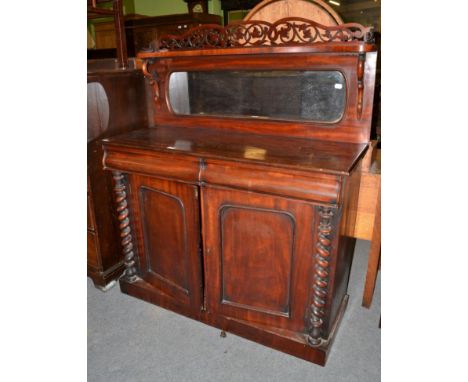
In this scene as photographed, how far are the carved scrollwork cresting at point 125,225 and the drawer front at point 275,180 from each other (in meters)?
0.57

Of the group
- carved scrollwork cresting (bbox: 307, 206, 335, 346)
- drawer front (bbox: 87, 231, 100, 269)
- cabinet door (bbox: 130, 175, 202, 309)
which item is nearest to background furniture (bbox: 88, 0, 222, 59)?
drawer front (bbox: 87, 231, 100, 269)

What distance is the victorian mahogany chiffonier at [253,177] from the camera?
1.43 m

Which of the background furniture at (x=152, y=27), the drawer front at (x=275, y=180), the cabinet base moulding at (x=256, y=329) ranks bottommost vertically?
the cabinet base moulding at (x=256, y=329)

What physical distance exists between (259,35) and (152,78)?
2.27 ft

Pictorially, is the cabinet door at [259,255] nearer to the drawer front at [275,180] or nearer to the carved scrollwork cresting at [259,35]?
the drawer front at [275,180]

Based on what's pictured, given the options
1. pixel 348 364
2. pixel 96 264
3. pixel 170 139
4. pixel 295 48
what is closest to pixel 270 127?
pixel 295 48

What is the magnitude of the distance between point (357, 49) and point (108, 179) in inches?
58.3

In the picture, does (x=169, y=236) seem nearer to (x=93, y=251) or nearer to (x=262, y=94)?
(x=93, y=251)

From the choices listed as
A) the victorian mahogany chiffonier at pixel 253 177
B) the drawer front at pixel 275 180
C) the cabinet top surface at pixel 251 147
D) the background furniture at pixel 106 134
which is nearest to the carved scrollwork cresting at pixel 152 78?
the victorian mahogany chiffonier at pixel 253 177

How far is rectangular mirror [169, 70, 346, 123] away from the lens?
164 cm

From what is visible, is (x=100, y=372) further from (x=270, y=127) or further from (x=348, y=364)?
(x=270, y=127)

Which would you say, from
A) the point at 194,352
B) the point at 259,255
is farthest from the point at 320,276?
the point at 194,352

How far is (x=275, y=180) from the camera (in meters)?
1.35

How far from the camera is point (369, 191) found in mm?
1834
